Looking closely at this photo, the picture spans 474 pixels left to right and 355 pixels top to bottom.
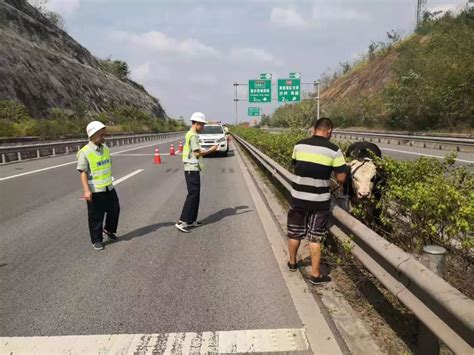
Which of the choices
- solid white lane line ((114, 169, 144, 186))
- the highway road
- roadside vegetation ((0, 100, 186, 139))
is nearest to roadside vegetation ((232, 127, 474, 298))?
the highway road

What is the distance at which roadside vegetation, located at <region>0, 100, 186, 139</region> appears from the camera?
33.5m

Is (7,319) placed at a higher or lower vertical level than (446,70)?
lower

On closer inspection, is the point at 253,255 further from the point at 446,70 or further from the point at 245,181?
the point at 446,70

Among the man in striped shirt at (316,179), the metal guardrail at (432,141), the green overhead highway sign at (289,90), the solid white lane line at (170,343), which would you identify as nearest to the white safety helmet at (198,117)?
the man in striped shirt at (316,179)

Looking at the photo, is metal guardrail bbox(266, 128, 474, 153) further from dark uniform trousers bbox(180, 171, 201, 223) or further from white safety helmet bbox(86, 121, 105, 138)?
white safety helmet bbox(86, 121, 105, 138)

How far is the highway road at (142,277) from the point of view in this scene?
368cm

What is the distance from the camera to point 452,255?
362 centimetres

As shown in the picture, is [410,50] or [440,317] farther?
[410,50]

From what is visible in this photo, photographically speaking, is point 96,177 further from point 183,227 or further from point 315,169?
point 315,169

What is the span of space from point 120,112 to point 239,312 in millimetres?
64273

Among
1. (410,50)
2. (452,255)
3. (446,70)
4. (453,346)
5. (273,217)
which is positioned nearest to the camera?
(453,346)

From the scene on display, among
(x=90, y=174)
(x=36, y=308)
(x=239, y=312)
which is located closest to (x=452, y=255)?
(x=239, y=312)

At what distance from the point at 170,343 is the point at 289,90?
127 ft

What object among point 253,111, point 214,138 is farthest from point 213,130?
point 253,111
